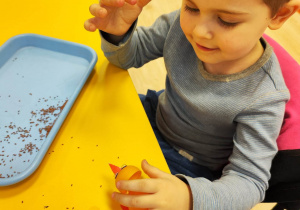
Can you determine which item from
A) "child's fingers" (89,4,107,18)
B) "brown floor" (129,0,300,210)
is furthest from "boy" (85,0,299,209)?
"brown floor" (129,0,300,210)

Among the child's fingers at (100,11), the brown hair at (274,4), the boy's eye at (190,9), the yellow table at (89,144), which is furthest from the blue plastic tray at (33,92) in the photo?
the brown hair at (274,4)

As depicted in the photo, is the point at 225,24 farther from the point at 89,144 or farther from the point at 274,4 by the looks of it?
the point at 89,144

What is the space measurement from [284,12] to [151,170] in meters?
0.40

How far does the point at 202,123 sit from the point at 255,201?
9.0 inches

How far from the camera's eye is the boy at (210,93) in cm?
53

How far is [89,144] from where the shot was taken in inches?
23.9

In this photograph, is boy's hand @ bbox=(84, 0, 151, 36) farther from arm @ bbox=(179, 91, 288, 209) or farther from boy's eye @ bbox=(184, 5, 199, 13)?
arm @ bbox=(179, 91, 288, 209)

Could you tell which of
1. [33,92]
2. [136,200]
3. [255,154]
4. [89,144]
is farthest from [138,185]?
[33,92]

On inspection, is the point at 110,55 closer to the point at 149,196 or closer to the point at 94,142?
the point at 94,142

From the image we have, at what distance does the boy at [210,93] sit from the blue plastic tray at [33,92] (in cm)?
12

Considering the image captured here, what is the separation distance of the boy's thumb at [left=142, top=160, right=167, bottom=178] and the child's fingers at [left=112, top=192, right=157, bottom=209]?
40 mm

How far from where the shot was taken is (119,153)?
0.60 m

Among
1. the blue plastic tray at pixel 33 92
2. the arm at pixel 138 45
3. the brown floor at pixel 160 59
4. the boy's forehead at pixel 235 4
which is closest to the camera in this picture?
the boy's forehead at pixel 235 4

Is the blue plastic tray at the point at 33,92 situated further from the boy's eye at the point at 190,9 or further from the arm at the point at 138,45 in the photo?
the boy's eye at the point at 190,9
